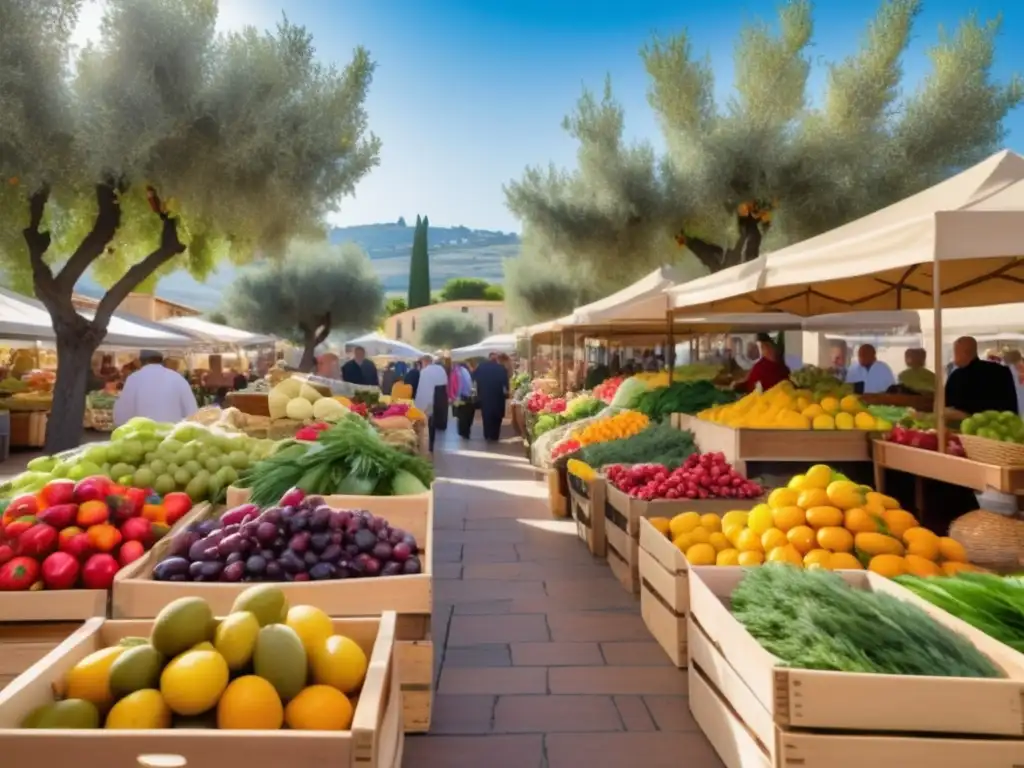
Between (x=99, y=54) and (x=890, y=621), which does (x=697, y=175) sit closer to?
(x=99, y=54)

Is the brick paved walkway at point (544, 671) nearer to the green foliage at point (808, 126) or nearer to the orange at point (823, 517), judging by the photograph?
the orange at point (823, 517)

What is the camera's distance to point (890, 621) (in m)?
2.65

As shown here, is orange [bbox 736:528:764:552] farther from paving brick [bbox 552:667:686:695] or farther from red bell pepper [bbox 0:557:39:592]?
red bell pepper [bbox 0:557:39:592]

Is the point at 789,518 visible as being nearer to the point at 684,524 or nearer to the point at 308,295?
the point at 684,524

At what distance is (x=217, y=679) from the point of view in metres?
2.08

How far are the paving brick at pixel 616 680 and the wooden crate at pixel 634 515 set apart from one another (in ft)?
4.12

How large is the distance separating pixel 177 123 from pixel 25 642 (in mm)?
9806

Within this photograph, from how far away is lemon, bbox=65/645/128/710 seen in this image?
2160 mm

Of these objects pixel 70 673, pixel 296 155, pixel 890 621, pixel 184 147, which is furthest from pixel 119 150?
pixel 890 621

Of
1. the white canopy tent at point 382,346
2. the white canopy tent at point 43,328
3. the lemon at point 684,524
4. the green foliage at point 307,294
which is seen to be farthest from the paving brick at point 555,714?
the green foliage at point 307,294

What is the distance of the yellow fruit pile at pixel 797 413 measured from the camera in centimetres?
619

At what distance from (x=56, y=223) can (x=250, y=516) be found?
1281cm

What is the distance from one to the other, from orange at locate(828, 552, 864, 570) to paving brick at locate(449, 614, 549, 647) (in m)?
1.70

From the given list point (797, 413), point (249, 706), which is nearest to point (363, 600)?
point (249, 706)
